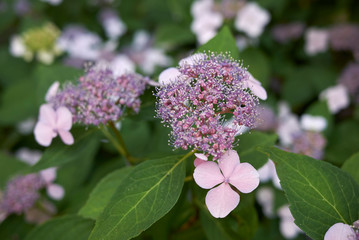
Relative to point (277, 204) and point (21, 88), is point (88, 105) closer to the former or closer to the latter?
point (277, 204)

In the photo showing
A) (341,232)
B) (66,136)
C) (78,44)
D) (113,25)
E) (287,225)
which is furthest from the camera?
(113,25)

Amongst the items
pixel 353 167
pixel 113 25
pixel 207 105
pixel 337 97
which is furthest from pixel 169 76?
pixel 113 25

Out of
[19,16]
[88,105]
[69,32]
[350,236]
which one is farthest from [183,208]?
[19,16]

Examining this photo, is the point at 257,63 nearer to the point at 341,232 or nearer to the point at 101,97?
the point at 101,97

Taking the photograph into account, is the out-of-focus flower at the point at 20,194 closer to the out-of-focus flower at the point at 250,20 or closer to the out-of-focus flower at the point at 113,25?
the out-of-focus flower at the point at 250,20

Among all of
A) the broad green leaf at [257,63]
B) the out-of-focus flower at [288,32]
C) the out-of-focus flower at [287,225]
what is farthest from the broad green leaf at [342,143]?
the out-of-focus flower at [288,32]

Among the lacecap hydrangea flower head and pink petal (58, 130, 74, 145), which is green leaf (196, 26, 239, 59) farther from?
pink petal (58, 130, 74, 145)
